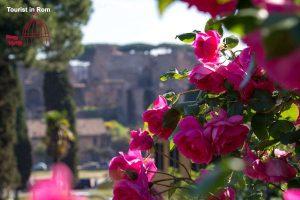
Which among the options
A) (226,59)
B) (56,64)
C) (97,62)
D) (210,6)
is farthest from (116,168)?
(97,62)

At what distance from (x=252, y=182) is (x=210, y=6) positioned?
683 millimetres

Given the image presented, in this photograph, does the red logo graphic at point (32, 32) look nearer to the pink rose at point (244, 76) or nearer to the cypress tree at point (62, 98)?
the pink rose at point (244, 76)

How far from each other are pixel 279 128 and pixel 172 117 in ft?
0.59

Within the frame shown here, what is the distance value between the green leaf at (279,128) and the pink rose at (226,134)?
0.34ft

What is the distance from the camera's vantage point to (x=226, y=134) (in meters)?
0.86

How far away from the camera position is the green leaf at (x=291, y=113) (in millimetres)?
1043

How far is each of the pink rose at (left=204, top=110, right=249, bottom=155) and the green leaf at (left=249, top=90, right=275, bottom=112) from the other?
52 millimetres

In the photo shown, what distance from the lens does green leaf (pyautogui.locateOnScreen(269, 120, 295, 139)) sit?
3.13 ft

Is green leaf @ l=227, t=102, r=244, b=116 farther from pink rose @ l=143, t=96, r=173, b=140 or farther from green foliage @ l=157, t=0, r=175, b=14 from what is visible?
green foliage @ l=157, t=0, r=175, b=14

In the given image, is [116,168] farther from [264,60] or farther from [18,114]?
[18,114]

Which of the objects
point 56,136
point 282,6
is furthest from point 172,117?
point 56,136

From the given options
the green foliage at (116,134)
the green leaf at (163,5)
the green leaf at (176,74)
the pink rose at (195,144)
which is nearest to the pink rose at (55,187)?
the green leaf at (163,5)

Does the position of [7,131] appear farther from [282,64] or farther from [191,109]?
[282,64]

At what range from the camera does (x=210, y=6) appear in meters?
0.61
